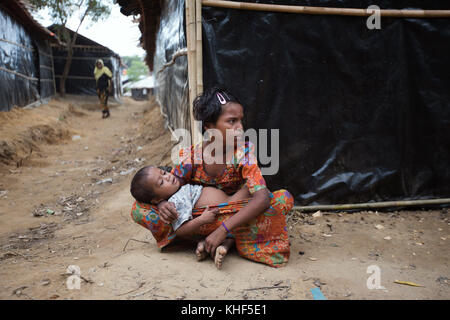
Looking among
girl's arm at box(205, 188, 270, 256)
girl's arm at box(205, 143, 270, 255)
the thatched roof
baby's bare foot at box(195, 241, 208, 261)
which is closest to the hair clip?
girl's arm at box(205, 143, 270, 255)

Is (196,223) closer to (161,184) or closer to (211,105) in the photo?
(161,184)

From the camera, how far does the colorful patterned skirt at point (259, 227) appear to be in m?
2.13

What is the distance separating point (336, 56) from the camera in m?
2.93

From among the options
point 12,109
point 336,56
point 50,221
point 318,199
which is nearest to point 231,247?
point 318,199

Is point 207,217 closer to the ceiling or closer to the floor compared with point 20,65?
closer to the floor

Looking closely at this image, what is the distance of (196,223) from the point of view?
2.10m

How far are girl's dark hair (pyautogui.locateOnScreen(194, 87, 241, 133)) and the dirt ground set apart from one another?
96cm

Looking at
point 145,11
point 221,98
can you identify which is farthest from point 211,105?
point 145,11

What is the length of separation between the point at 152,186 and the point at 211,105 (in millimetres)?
657

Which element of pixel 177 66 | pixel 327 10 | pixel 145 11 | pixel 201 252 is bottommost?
pixel 201 252

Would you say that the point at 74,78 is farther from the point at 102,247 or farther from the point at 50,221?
the point at 102,247

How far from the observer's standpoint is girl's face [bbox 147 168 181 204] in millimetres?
2117

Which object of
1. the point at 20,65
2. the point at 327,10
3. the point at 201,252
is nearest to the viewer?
the point at 201,252

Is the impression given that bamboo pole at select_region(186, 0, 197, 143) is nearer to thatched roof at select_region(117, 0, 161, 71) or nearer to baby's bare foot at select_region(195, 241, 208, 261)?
baby's bare foot at select_region(195, 241, 208, 261)
